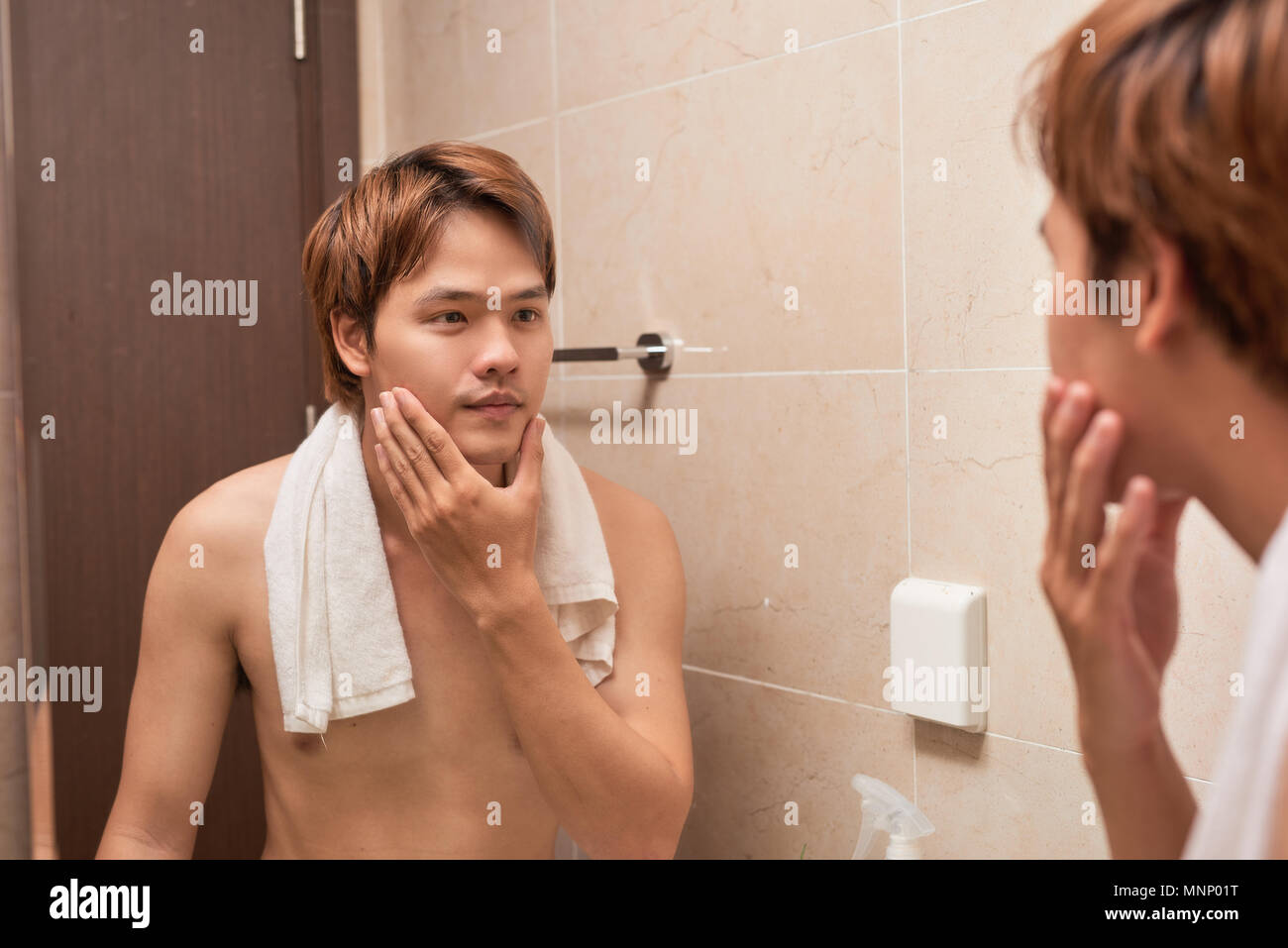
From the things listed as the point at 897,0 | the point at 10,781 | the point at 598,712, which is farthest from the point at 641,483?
the point at 10,781

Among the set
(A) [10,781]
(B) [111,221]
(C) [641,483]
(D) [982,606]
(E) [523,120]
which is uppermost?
(E) [523,120]

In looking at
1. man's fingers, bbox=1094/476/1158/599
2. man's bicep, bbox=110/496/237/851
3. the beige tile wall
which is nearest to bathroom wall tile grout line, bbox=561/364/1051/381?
the beige tile wall

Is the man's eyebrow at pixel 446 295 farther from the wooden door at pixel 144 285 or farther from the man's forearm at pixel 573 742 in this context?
the wooden door at pixel 144 285

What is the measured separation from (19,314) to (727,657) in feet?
3.18

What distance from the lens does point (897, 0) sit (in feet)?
3.11

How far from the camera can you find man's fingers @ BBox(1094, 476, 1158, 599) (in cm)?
47

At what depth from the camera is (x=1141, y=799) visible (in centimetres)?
55

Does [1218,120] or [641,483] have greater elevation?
[1218,120]

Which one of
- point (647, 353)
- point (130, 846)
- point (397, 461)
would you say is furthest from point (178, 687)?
point (647, 353)

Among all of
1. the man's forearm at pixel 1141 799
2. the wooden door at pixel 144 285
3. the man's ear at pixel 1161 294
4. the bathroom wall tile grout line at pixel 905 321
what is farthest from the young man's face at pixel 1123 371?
the wooden door at pixel 144 285

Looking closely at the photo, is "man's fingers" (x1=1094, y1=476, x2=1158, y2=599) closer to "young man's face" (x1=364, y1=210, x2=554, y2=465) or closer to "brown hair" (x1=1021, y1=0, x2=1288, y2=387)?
"brown hair" (x1=1021, y1=0, x2=1288, y2=387)
